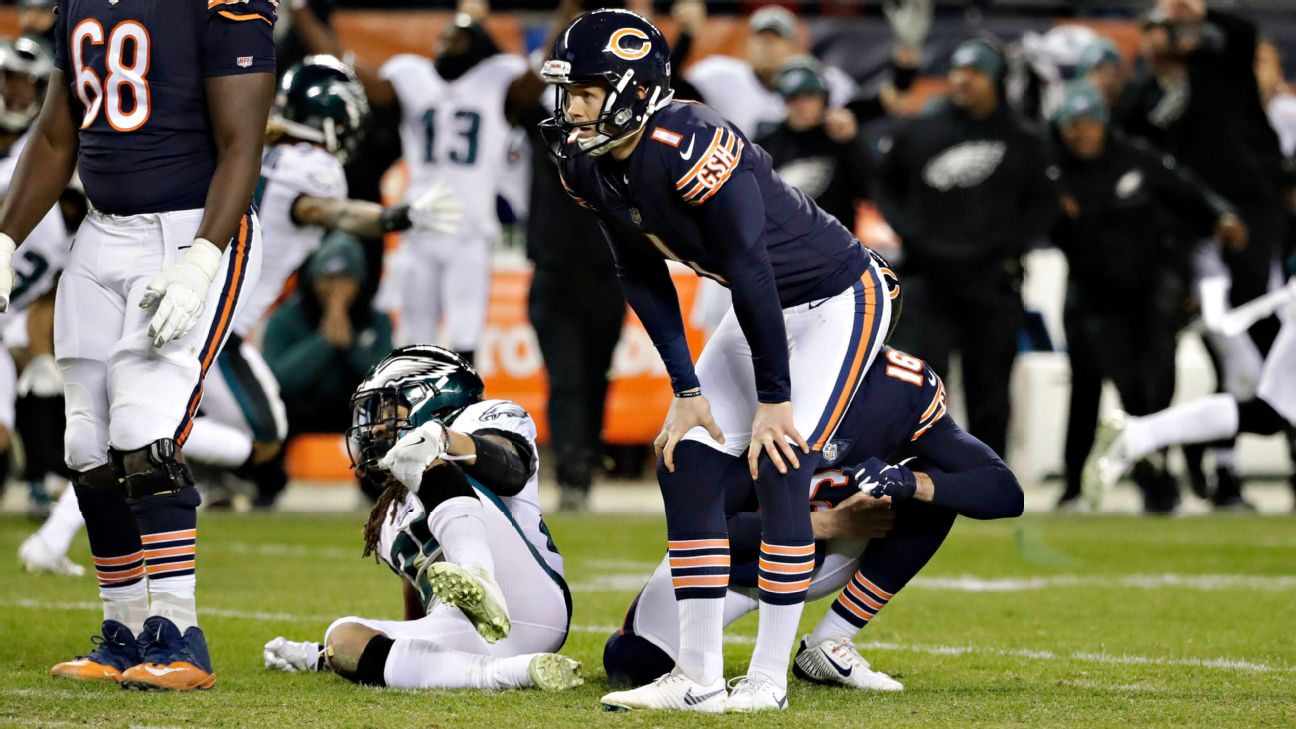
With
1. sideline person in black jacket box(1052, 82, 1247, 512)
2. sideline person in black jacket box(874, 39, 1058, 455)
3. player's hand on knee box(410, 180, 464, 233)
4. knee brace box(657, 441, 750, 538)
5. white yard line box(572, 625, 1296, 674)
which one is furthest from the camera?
sideline person in black jacket box(1052, 82, 1247, 512)

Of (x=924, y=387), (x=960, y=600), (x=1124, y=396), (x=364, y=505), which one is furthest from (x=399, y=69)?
(x=924, y=387)

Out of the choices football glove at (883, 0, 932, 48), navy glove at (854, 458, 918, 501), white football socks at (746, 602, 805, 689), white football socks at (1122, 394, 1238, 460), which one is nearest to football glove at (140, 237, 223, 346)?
white football socks at (746, 602, 805, 689)

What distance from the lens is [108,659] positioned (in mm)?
4547

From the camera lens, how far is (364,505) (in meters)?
9.92

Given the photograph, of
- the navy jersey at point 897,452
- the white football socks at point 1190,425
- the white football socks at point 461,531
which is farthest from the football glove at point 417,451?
the white football socks at point 1190,425

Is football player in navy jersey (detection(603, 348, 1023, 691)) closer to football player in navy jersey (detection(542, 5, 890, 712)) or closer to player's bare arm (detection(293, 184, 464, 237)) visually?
football player in navy jersey (detection(542, 5, 890, 712))

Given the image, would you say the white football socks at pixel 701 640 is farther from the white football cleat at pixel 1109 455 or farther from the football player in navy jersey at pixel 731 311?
the white football cleat at pixel 1109 455

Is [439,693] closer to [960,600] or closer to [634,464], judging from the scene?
[960,600]

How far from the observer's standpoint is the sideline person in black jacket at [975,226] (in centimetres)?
955

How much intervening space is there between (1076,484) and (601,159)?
6.45 meters

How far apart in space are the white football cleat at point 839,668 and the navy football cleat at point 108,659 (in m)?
1.64

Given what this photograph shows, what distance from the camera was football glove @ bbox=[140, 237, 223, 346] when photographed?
425 cm

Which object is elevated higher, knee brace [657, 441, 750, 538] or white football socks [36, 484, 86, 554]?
knee brace [657, 441, 750, 538]

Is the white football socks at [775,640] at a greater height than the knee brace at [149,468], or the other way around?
the knee brace at [149,468]
